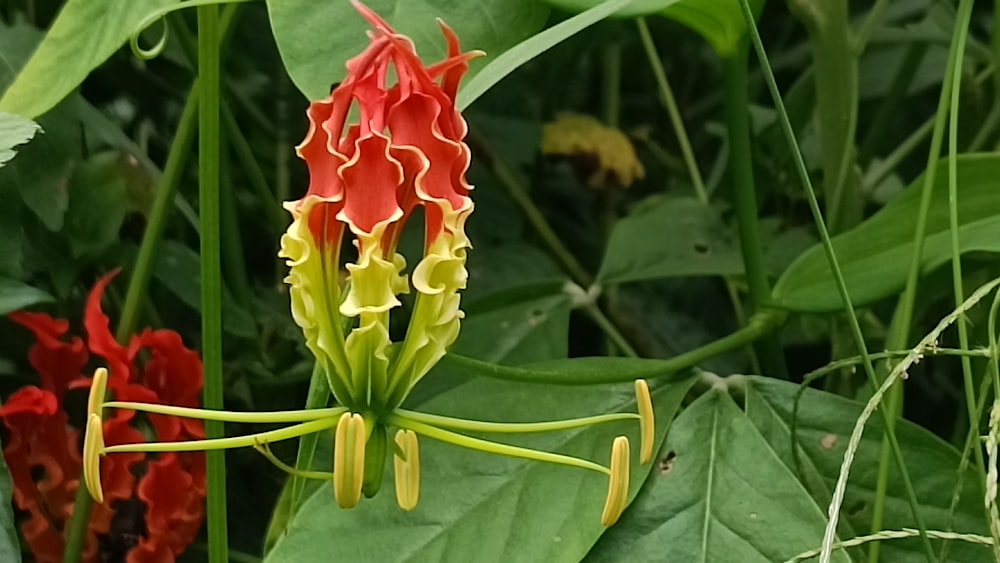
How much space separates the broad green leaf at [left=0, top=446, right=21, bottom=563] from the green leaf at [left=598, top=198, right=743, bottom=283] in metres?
0.40

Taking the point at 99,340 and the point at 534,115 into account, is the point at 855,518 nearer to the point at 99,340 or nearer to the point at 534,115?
the point at 99,340

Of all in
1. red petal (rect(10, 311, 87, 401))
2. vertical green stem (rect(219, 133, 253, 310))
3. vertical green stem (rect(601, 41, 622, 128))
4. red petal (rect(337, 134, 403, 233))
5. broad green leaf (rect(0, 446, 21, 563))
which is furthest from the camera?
vertical green stem (rect(601, 41, 622, 128))

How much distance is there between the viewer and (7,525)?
53 cm

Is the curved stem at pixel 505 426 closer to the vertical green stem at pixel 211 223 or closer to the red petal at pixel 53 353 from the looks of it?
the vertical green stem at pixel 211 223

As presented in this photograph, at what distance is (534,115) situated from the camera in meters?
1.14

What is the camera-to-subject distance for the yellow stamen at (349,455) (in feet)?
1.42

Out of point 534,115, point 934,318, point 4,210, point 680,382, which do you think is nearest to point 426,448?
point 680,382

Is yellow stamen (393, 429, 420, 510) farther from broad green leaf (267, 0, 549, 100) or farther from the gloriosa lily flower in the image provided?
broad green leaf (267, 0, 549, 100)

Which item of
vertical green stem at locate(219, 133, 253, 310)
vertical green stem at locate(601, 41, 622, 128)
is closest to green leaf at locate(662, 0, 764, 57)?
vertical green stem at locate(219, 133, 253, 310)

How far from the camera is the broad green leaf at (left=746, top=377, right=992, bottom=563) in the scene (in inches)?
23.3

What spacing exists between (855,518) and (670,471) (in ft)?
0.33

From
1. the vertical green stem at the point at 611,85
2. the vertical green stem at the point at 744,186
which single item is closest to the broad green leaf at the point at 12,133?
the vertical green stem at the point at 744,186

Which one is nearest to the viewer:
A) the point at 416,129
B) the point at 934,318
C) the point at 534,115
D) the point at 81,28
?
the point at 416,129

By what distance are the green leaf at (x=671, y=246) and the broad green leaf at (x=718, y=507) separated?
21 centimetres
